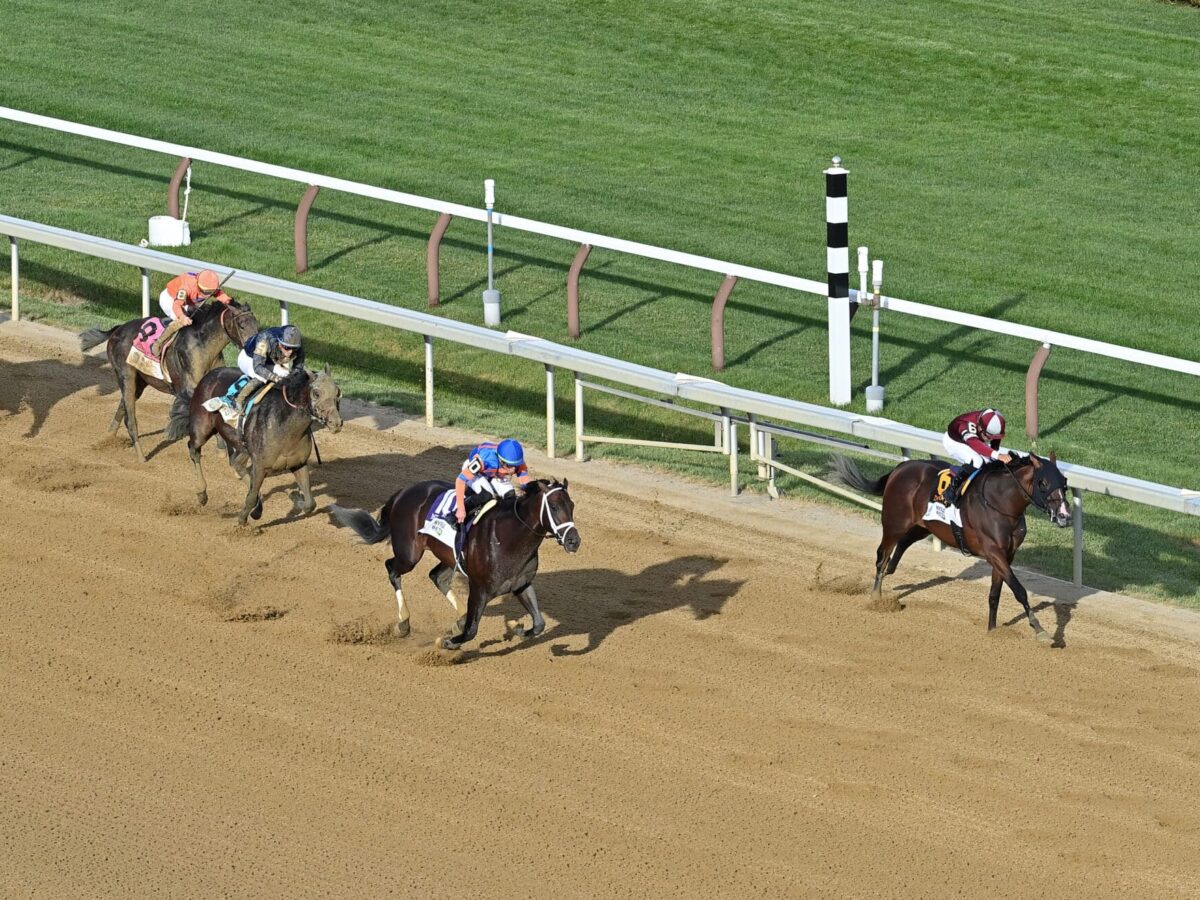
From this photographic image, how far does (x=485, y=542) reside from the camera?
839 centimetres

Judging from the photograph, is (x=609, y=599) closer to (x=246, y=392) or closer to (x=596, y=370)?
(x=596, y=370)

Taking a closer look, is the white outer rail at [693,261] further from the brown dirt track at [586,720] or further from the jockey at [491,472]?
the jockey at [491,472]

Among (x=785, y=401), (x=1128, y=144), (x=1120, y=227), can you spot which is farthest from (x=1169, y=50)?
(x=785, y=401)

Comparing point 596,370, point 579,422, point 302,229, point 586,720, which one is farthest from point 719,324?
point 586,720

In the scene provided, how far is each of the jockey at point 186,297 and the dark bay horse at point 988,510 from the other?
395cm

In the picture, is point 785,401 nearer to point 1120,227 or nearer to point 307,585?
point 307,585

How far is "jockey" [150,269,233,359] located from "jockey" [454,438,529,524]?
3.05 meters

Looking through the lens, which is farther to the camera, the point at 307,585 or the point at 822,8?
the point at 822,8

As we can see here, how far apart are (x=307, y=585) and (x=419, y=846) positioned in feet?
8.94

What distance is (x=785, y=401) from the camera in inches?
423

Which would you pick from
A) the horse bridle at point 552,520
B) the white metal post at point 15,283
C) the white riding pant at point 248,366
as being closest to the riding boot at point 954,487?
the horse bridle at point 552,520

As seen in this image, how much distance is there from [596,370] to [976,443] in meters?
2.82

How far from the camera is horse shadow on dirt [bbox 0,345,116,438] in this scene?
474 inches

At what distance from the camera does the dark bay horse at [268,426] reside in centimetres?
981
